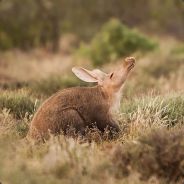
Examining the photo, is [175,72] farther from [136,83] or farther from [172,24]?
[172,24]

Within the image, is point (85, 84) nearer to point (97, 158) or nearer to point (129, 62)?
point (129, 62)

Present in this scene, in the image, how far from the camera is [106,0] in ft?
130

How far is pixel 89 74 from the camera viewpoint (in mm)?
11609

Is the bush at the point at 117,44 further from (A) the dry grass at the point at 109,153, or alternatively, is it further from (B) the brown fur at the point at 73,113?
(B) the brown fur at the point at 73,113

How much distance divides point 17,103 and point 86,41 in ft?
85.9

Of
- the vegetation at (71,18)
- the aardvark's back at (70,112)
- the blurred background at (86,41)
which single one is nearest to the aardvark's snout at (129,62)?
the aardvark's back at (70,112)

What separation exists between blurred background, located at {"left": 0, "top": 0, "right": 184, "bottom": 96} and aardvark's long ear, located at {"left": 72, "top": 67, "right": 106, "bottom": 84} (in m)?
4.64

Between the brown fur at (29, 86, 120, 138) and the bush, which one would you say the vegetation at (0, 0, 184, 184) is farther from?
the brown fur at (29, 86, 120, 138)

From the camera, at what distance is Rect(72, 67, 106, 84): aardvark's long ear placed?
1153cm

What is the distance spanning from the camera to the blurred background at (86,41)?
21.2 m

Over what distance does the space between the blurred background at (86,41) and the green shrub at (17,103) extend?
341 cm

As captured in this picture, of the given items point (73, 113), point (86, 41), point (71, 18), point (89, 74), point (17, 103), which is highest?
point (89, 74)

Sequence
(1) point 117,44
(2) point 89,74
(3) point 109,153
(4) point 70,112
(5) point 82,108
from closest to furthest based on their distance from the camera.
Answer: (3) point 109,153
(4) point 70,112
(5) point 82,108
(2) point 89,74
(1) point 117,44

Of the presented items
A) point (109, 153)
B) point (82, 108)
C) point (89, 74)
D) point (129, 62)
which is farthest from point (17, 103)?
point (109, 153)
